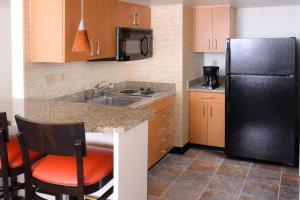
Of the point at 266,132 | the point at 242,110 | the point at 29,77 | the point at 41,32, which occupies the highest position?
the point at 41,32

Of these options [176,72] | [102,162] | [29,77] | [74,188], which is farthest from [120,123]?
[176,72]

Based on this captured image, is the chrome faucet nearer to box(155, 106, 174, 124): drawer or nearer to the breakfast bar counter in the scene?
box(155, 106, 174, 124): drawer

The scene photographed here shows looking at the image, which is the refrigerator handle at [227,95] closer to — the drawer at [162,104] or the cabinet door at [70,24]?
the drawer at [162,104]

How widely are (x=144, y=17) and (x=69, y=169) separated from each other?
9.09 ft

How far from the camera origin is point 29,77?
288 centimetres

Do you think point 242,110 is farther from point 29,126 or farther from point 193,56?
point 29,126

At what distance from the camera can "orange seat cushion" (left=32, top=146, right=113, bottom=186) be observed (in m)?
1.78

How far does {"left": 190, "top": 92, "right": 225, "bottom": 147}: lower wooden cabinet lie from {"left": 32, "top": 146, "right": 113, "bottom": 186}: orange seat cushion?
2659 mm

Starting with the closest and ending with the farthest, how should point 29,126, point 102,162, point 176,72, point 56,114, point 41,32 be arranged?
point 29,126, point 102,162, point 56,114, point 41,32, point 176,72

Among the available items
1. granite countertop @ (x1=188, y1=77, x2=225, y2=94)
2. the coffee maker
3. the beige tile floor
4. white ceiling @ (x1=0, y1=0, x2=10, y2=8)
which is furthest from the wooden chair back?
the coffee maker

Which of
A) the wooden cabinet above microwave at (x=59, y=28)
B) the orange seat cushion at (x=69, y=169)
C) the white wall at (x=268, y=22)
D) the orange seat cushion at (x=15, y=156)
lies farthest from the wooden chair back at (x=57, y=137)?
the white wall at (x=268, y=22)

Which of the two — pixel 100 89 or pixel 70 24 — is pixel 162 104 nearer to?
pixel 100 89

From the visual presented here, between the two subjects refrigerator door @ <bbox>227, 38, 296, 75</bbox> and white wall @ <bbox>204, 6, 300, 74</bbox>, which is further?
white wall @ <bbox>204, 6, 300, 74</bbox>

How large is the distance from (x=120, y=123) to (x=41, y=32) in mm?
1304
